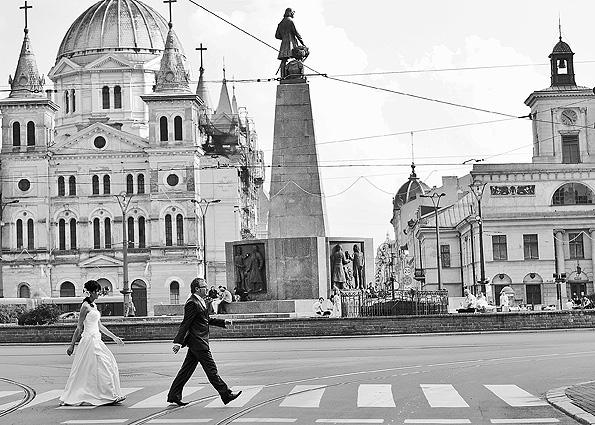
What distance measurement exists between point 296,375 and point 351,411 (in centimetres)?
650

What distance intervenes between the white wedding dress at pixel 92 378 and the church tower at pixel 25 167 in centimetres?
9658

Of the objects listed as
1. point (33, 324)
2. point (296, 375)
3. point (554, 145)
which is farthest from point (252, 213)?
point (296, 375)

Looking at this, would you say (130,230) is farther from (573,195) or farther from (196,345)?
(196,345)

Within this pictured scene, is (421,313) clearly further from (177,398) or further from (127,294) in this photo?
(127,294)

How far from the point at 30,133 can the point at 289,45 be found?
77.7m

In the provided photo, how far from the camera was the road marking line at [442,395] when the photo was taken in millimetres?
15891

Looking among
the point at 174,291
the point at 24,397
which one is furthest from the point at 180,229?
the point at 24,397

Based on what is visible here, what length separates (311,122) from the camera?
39344 millimetres

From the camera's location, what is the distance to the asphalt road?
48.6 ft

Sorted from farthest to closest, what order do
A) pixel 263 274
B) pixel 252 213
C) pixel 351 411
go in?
pixel 252 213 → pixel 263 274 → pixel 351 411

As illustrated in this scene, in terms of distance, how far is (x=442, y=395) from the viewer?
17.1 meters

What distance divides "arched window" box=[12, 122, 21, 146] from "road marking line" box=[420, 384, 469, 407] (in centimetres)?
9839

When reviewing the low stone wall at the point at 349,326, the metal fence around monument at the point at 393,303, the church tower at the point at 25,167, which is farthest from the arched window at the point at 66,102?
the low stone wall at the point at 349,326

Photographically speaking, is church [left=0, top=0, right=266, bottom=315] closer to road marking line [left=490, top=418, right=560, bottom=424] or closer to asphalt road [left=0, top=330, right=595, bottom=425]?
asphalt road [left=0, top=330, right=595, bottom=425]
